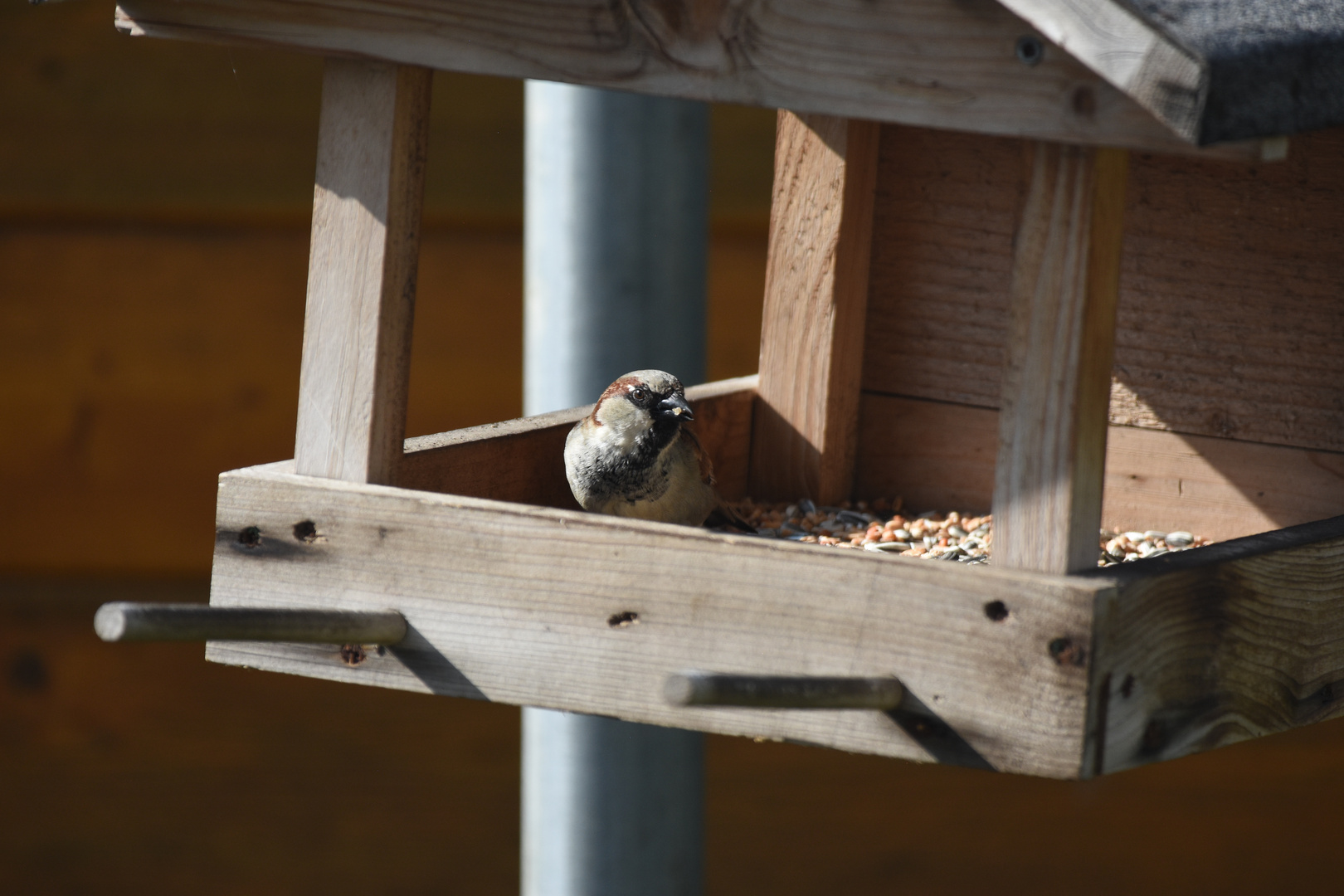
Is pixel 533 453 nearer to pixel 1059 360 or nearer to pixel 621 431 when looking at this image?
pixel 621 431

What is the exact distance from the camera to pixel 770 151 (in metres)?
3.00

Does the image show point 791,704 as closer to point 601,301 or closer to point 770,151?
point 601,301

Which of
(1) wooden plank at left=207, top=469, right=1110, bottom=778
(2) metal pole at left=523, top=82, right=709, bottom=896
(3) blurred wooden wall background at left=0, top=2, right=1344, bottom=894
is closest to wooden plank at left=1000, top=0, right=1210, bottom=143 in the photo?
(1) wooden plank at left=207, top=469, right=1110, bottom=778

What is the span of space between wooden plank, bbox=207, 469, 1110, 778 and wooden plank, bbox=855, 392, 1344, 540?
0.46 metres

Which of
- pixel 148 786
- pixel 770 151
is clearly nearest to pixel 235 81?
pixel 770 151

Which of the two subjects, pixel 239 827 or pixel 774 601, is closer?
pixel 774 601

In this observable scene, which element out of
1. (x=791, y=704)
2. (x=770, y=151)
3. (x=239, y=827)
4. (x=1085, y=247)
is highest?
(x=770, y=151)

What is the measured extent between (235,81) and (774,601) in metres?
1.93

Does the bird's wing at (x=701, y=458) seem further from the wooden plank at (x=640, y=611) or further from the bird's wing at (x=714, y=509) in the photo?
the wooden plank at (x=640, y=611)


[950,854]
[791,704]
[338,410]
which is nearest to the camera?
[791,704]

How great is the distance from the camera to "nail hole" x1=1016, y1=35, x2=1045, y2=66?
46.8 inches

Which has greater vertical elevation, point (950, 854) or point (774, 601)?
point (774, 601)

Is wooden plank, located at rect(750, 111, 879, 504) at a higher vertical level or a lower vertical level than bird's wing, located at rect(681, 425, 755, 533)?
higher

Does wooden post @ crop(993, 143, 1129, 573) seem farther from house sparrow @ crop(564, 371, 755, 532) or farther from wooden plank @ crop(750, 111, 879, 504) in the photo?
wooden plank @ crop(750, 111, 879, 504)
